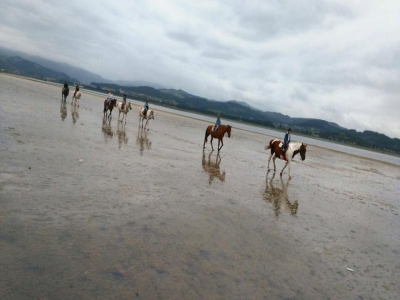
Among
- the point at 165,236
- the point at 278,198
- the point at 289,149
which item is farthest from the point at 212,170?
the point at 165,236

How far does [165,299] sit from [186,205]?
4674 mm

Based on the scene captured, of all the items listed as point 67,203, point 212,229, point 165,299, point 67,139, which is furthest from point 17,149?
point 165,299

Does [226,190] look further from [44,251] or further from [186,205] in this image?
[44,251]

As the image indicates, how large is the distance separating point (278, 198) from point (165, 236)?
24.6ft

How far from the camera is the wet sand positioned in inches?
192

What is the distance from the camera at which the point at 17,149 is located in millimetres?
11125

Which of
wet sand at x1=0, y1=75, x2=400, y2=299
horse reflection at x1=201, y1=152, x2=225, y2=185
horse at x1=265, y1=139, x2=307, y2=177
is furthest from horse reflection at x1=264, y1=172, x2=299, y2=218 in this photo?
horse at x1=265, y1=139, x2=307, y2=177

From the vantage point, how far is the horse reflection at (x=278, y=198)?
11.4 meters

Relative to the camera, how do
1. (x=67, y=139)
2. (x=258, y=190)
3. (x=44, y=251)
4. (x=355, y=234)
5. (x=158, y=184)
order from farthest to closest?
(x=67, y=139) → (x=258, y=190) → (x=158, y=184) → (x=355, y=234) → (x=44, y=251)

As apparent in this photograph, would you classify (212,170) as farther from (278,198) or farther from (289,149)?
(289,149)

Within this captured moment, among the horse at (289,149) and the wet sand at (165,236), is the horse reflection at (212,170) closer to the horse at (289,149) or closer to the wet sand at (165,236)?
the wet sand at (165,236)

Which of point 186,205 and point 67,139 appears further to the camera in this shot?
point 67,139

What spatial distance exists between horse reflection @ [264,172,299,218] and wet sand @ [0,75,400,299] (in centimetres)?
13

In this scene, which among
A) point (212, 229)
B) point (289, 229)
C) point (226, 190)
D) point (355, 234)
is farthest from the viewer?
point (226, 190)
